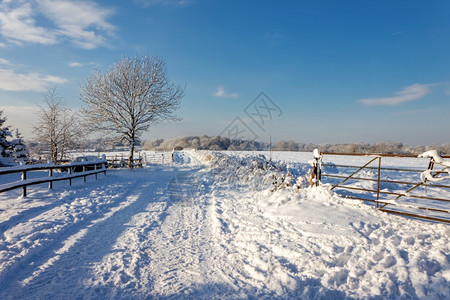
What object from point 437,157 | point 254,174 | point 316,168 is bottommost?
point 254,174

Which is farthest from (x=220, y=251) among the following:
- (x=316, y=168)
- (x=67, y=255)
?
(x=316, y=168)

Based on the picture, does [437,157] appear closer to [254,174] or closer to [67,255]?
[254,174]

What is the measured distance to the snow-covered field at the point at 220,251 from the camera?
3.29 m

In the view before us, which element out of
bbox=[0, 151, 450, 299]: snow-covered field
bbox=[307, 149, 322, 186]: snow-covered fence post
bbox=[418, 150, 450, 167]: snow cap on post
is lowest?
bbox=[0, 151, 450, 299]: snow-covered field

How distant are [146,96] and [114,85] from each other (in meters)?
2.87

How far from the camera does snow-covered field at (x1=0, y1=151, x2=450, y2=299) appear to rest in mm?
3295

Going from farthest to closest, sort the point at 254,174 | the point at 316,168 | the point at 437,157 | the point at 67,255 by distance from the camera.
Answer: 1. the point at 254,174
2. the point at 316,168
3. the point at 437,157
4. the point at 67,255

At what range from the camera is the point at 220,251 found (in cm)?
461

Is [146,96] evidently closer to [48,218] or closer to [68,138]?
[68,138]

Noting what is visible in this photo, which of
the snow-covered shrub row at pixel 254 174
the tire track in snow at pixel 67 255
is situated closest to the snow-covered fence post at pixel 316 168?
the snow-covered shrub row at pixel 254 174

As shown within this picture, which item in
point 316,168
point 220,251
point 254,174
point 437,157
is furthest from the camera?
point 254,174

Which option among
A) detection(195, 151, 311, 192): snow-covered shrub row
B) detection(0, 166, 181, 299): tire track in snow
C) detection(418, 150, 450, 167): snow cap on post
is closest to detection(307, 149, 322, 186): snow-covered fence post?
detection(195, 151, 311, 192): snow-covered shrub row

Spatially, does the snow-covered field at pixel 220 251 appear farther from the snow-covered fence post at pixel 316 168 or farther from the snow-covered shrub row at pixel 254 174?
the snow-covered shrub row at pixel 254 174

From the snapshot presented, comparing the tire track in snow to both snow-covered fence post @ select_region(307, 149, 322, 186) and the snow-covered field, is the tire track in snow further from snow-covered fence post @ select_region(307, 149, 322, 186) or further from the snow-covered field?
snow-covered fence post @ select_region(307, 149, 322, 186)
